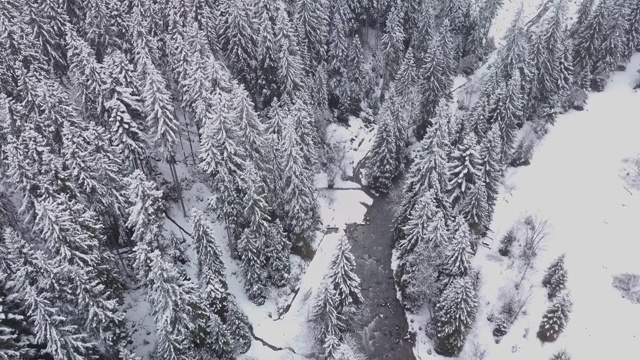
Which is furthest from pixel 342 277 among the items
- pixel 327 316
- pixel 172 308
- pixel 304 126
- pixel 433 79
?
pixel 433 79

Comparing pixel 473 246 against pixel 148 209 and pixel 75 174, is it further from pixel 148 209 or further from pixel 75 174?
pixel 75 174

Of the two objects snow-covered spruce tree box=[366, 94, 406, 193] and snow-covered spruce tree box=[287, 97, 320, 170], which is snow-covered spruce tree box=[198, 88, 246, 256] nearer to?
snow-covered spruce tree box=[287, 97, 320, 170]

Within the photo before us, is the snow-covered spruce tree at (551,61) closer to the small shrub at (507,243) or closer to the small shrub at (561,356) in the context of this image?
the small shrub at (507,243)

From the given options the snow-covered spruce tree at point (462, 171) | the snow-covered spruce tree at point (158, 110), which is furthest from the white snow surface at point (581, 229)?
the snow-covered spruce tree at point (158, 110)

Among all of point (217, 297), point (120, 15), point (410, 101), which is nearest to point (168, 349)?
point (217, 297)

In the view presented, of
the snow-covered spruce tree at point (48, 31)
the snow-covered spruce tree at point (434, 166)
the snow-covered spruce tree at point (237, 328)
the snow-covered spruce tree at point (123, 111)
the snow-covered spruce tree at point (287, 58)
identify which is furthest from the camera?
the snow-covered spruce tree at point (287, 58)

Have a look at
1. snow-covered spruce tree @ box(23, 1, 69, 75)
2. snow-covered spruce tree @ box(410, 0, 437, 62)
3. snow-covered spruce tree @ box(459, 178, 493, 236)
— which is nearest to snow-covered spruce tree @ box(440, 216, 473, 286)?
snow-covered spruce tree @ box(459, 178, 493, 236)
